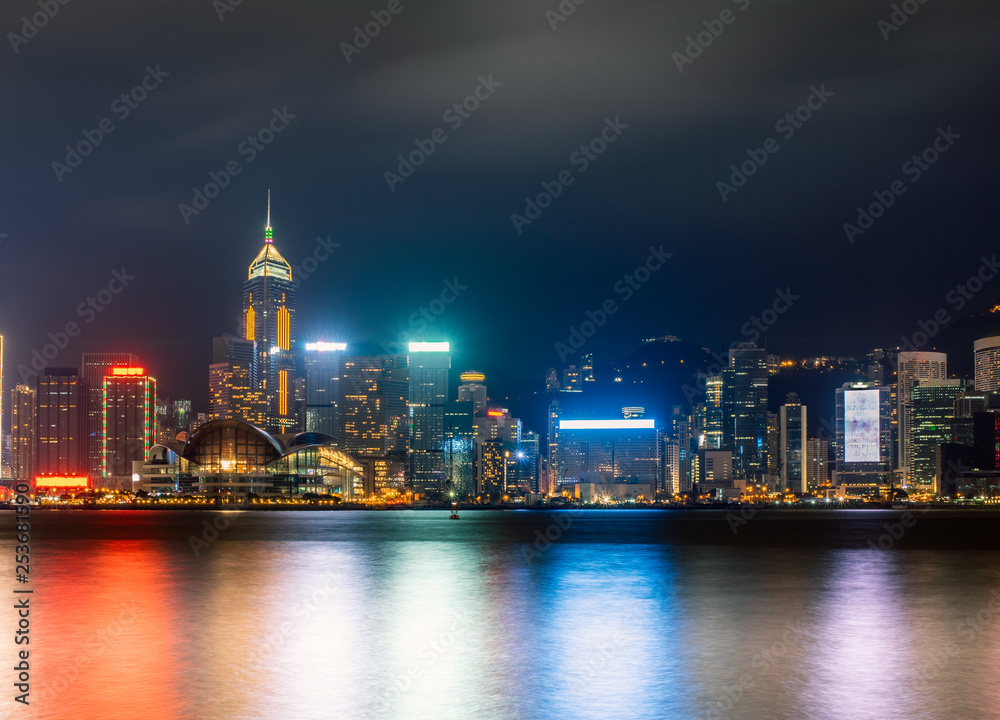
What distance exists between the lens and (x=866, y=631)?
3459 cm

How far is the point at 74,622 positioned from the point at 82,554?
4150 centimetres

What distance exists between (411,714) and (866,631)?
20.1 m

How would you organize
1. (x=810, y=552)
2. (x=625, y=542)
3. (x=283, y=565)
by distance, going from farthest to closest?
(x=625, y=542), (x=810, y=552), (x=283, y=565)

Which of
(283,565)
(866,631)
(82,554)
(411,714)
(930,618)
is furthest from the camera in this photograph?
(82,554)

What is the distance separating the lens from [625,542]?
96938 mm

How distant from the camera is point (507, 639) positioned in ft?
105

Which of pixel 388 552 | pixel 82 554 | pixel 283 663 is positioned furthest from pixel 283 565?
pixel 283 663

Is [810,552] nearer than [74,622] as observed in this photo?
No

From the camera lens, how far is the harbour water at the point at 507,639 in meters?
22.6

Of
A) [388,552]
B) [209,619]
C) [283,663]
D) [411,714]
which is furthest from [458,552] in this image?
[411,714]

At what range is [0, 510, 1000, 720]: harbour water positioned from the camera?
22578 millimetres

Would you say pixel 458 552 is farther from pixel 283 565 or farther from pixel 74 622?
pixel 74 622

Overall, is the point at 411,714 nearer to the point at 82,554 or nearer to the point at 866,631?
the point at 866,631

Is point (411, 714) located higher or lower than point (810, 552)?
higher
